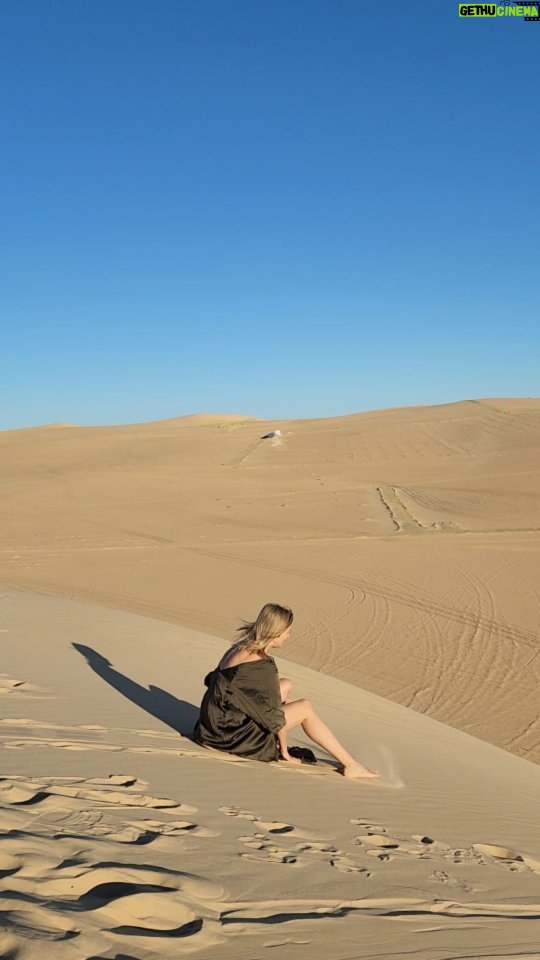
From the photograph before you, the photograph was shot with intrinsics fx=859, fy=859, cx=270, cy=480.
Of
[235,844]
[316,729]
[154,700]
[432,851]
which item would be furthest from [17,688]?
[432,851]

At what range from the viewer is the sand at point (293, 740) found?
9.71 feet

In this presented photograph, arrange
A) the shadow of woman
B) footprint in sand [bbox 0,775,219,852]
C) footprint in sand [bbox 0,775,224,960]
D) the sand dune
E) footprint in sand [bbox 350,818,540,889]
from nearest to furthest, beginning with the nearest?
footprint in sand [bbox 0,775,224,960]
the sand dune
footprint in sand [bbox 0,775,219,852]
footprint in sand [bbox 350,818,540,889]
the shadow of woman

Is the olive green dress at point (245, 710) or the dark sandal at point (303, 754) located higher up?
the olive green dress at point (245, 710)

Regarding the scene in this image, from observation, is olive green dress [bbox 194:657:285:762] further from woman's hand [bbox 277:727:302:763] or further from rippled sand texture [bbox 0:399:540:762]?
rippled sand texture [bbox 0:399:540:762]

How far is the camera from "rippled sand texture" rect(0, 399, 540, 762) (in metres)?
10.9

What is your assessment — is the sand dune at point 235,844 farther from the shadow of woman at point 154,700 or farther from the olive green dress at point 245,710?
the olive green dress at point 245,710

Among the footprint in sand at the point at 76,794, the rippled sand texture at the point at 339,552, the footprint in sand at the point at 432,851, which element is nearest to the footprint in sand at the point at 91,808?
the footprint in sand at the point at 76,794

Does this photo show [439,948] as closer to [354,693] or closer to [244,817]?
[244,817]

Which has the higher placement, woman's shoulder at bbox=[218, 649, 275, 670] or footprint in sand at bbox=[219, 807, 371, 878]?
woman's shoulder at bbox=[218, 649, 275, 670]

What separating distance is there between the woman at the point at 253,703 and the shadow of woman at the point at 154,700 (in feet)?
Result: 1.34

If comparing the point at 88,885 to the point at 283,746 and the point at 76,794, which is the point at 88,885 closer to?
the point at 76,794

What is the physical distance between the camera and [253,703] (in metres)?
5.57

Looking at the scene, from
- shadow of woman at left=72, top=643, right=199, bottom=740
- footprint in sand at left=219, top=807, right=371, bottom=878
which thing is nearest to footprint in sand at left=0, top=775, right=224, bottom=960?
footprint in sand at left=219, top=807, right=371, bottom=878

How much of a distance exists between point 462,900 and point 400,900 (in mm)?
325
